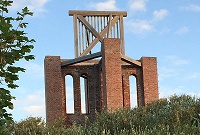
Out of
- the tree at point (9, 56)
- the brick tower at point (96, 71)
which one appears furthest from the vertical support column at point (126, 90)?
the tree at point (9, 56)

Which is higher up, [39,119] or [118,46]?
[118,46]

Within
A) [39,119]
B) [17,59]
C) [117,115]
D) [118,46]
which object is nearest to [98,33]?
[118,46]

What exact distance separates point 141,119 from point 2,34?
11.4 m

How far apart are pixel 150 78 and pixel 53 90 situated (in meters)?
5.83

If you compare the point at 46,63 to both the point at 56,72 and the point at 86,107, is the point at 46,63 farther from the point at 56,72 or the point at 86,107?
the point at 86,107

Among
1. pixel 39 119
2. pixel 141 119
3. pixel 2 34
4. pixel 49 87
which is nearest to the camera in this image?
pixel 2 34

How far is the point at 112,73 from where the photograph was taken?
26844 mm

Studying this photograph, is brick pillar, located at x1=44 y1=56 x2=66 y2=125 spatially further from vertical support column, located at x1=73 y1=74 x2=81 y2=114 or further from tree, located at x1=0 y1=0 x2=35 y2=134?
tree, located at x1=0 y1=0 x2=35 y2=134

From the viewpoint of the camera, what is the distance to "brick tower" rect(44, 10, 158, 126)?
2714 centimetres

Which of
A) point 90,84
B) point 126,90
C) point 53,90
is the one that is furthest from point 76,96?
point 126,90

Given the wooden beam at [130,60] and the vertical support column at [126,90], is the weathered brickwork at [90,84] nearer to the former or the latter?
the vertical support column at [126,90]

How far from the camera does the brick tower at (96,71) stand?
89.0 feet

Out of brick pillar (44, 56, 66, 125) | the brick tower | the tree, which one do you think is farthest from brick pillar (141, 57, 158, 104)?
the tree

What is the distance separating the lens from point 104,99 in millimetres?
26844
